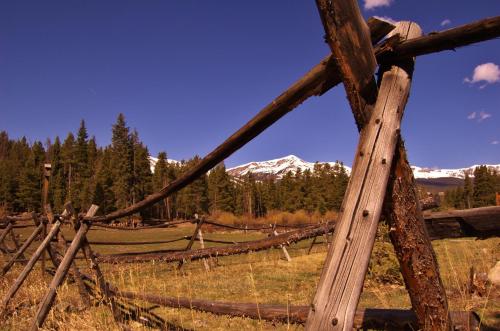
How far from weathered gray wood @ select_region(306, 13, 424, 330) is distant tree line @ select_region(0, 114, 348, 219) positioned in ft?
221

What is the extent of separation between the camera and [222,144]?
1.96m

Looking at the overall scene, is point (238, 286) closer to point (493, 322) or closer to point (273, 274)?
point (273, 274)

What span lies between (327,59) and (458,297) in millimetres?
6215

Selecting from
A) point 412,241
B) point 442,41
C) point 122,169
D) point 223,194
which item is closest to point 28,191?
point 122,169

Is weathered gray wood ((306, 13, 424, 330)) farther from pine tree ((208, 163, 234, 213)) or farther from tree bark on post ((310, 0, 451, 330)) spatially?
pine tree ((208, 163, 234, 213))

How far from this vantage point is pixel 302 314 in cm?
333

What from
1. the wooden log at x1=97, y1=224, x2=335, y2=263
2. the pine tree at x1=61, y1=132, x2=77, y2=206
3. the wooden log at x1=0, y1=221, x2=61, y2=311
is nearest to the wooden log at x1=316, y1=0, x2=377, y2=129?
the wooden log at x1=97, y1=224, x2=335, y2=263

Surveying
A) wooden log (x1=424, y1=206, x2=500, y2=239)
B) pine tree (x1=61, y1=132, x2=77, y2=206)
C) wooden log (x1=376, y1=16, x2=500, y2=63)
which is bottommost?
wooden log (x1=424, y1=206, x2=500, y2=239)

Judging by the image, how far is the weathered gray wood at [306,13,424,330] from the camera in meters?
1.31

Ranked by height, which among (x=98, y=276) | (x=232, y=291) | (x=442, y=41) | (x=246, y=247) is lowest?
(x=232, y=291)

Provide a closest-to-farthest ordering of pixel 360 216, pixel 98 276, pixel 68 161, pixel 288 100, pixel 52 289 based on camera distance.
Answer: pixel 360 216 < pixel 288 100 < pixel 52 289 < pixel 98 276 < pixel 68 161

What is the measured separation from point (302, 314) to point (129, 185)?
69059 millimetres

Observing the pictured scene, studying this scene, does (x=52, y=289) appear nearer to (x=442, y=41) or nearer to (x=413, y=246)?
(x=413, y=246)

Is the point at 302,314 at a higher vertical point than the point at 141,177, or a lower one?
lower
